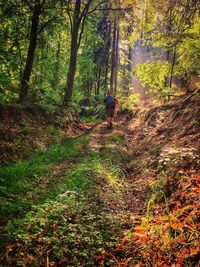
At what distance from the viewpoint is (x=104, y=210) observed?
254 inches

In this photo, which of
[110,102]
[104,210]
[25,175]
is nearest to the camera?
[104,210]

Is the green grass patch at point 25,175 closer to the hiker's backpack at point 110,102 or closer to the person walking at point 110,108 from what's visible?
the person walking at point 110,108

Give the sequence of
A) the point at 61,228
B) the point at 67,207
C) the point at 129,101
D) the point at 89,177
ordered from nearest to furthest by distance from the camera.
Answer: the point at 61,228
the point at 67,207
the point at 89,177
the point at 129,101

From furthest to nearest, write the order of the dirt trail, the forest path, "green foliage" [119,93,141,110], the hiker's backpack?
"green foliage" [119,93,141,110] → the hiker's backpack → the dirt trail → the forest path

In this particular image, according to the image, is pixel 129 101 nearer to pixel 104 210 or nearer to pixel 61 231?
pixel 104 210

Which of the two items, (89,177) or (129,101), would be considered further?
(129,101)

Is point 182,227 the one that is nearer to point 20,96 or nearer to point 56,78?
point 20,96

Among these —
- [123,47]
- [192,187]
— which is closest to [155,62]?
[192,187]

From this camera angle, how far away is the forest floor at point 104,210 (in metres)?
4.61

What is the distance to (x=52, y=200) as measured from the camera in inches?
254

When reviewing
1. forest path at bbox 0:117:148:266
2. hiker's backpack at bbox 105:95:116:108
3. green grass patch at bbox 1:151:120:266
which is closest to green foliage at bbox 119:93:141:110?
hiker's backpack at bbox 105:95:116:108

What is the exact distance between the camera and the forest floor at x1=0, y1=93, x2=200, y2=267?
4.61 m

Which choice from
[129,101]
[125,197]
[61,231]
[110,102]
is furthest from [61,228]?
[129,101]

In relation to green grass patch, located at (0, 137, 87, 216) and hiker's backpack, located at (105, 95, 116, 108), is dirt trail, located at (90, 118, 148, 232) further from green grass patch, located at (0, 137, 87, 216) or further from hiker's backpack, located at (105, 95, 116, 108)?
hiker's backpack, located at (105, 95, 116, 108)
